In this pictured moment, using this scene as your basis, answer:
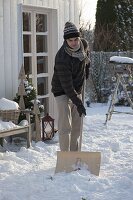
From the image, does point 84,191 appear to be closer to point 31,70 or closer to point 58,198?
point 58,198

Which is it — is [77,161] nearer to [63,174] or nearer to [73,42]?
[63,174]

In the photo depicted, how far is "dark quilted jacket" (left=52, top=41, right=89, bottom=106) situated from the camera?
5.71 m

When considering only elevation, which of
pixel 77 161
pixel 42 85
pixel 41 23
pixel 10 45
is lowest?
pixel 77 161

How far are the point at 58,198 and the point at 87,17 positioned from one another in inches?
716

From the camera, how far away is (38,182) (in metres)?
5.47

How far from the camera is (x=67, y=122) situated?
605 centimetres

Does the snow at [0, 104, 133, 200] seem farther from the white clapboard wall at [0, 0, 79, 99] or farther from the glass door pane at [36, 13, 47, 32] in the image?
the glass door pane at [36, 13, 47, 32]

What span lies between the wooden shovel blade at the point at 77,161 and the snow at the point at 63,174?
0.38 ft

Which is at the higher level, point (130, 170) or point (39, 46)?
point (39, 46)

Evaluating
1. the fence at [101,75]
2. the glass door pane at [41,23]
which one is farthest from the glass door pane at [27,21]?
the fence at [101,75]

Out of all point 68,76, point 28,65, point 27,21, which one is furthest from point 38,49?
point 68,76

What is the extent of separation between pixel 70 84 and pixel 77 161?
0.98m

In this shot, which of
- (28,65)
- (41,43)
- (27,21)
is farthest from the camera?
(41,43)

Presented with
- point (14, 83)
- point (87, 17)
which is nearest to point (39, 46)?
point (14, 83)
